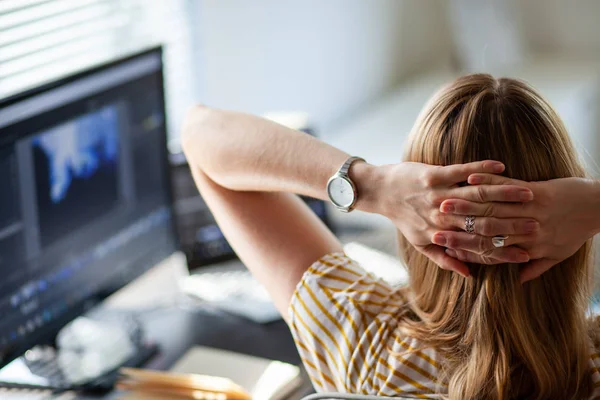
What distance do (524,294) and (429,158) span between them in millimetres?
200

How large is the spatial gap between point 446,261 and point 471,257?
0.03 meters

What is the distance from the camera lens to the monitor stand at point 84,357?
1366 millimetres

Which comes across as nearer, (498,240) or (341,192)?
(498,240)

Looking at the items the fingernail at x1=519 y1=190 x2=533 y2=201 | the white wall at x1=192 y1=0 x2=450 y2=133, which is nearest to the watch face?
the fingernail at x1=519 y1=190 x2=533 y2=201

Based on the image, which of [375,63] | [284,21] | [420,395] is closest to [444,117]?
[420,395]

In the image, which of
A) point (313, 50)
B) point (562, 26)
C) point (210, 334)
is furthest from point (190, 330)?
point (562, 26)

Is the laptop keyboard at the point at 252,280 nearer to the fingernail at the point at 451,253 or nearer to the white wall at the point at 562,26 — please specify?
the fingernail at the point at 451,253

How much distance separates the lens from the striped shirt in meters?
0.96

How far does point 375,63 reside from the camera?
3160mm

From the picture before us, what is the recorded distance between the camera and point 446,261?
36.4 inches

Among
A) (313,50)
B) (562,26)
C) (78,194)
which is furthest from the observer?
(562,26)

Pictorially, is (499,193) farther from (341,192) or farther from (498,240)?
(341,192)

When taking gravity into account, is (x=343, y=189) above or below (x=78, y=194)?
above

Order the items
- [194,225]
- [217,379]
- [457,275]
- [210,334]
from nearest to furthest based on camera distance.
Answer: [457,275] < [217,379] < [210,334] < [194,225]
